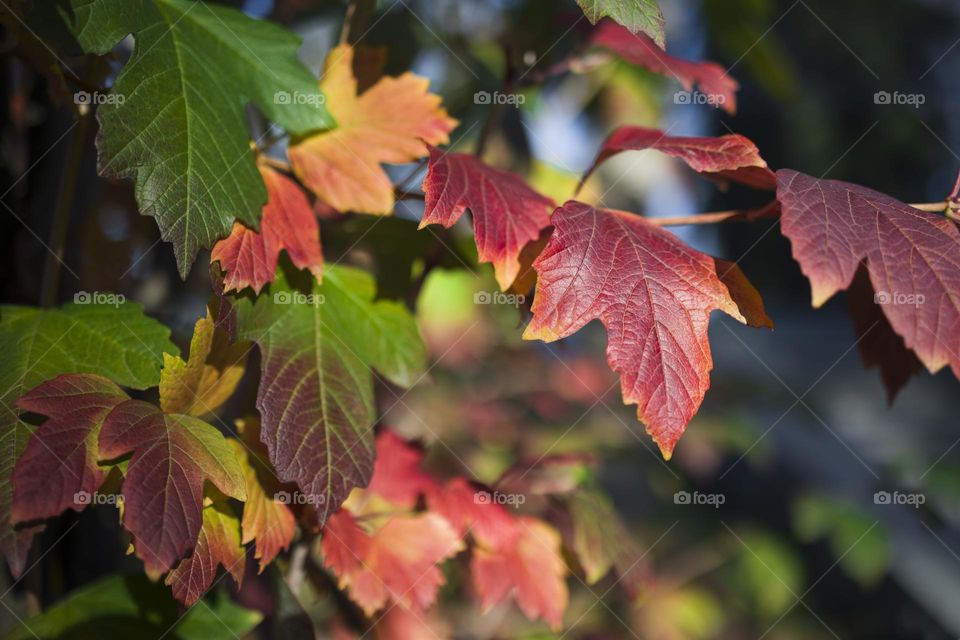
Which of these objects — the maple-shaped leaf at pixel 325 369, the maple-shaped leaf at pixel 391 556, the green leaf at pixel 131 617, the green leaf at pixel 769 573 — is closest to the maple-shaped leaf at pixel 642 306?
the maple-shaped leaf at pixel 325 369

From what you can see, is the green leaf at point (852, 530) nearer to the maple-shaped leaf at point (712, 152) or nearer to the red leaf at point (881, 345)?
the red leaf at point (881, 345)

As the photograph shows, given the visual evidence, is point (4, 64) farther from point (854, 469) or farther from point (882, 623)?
point (854, 469)

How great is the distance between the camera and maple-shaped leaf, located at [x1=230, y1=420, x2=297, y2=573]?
21.8 inches

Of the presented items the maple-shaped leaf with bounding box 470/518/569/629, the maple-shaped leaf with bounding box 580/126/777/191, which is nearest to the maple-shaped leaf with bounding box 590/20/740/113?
the maple-shaped leaf with bounding box 580/126/777/191

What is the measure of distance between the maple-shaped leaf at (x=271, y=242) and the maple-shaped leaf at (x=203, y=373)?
43 mm

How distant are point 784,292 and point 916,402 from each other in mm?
3589

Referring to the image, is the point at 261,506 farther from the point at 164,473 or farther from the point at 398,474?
the point at 398,474

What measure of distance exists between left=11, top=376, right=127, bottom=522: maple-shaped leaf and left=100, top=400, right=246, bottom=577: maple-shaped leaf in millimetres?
21

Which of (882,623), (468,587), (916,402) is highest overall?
(468,587)

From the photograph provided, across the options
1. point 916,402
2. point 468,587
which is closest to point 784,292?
point 916,402

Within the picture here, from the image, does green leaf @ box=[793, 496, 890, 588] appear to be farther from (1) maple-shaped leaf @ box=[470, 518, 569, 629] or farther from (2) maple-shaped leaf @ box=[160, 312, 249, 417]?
(2) maple-shaped leaf @ box=[160, 312, 249, 417]

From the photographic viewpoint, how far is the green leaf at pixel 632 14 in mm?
538

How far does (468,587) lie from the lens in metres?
1.20

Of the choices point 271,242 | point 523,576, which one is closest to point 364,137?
point 271,242
